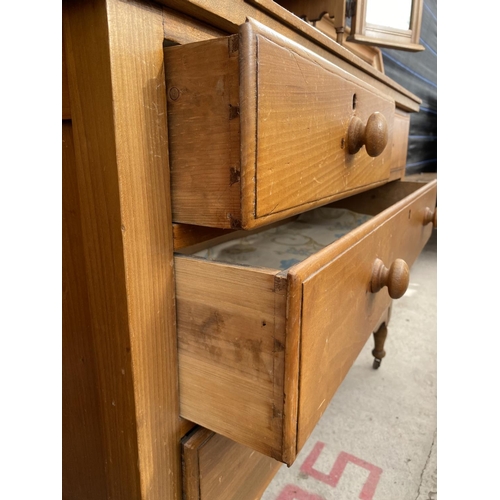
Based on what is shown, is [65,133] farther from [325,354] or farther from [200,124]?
[325,354]

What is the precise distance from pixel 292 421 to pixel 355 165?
338 millimetres

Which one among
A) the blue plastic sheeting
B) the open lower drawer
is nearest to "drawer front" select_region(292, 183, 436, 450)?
the open lower drawer

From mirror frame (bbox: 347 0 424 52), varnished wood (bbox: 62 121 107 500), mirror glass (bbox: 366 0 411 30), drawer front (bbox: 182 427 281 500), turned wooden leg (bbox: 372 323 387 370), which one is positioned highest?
mirror glass (bbox: 366 0 411 30)

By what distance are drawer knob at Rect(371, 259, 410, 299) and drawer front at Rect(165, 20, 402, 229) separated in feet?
0.48

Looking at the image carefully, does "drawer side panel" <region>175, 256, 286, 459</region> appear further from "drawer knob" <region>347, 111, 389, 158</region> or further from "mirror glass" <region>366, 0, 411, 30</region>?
"mirror glass" <region>366, 0, 411, 30</region>

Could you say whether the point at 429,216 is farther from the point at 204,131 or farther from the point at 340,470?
the point at 204,131

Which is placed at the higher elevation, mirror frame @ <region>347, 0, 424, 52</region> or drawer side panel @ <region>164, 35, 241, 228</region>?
mirror frame @ <region>347, 0, 424, 52</region>

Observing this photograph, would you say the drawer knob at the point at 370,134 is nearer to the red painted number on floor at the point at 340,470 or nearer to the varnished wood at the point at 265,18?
the varnished wood at the point at 265,18

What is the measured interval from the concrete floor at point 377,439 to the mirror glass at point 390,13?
2.80ft

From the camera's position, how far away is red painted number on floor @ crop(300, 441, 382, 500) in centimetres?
71

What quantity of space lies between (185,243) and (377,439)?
0.68m

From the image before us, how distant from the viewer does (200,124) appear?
0.32m

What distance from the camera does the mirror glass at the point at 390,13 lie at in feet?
2.89

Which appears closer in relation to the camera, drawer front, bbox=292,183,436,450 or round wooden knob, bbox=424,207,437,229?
drawer front, bbox=292,183,436,450
